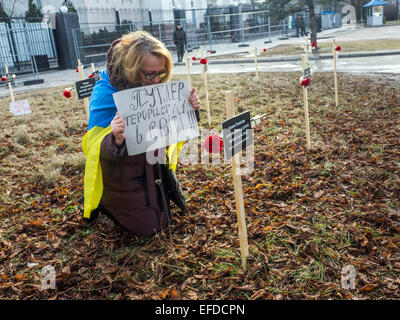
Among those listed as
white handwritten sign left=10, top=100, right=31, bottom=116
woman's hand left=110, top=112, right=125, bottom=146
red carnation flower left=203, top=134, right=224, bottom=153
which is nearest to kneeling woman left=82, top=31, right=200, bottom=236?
woman's hand left=110, top=112, right=125, bottom=146

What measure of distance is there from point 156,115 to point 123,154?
0.40m

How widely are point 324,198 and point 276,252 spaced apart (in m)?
1.02

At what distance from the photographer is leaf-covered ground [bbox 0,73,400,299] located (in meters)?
2.49

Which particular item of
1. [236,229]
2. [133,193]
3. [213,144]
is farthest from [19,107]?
[213,144]

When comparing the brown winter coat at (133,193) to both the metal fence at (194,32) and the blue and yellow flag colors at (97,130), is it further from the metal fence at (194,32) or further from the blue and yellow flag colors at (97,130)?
the metal fence at (194,32)

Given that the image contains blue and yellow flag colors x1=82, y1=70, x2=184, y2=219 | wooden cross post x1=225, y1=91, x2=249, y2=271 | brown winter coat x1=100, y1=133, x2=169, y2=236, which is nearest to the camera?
wooden cross post x1=225, y1=91, x2=249, y2=271

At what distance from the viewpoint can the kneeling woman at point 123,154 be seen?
8.67 ft

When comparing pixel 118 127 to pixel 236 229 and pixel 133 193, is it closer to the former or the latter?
pixel 133 193

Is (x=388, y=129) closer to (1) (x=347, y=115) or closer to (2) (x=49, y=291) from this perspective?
(1) (x=347, y=115)

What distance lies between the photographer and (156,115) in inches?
109

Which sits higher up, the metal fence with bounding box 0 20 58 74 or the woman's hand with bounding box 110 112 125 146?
the metal fence with bounding box 0 20 58 74

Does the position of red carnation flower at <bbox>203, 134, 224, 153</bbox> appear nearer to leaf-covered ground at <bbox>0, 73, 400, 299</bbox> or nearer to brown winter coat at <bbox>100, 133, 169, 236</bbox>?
brown winter coat at <bbox>100, 133, 169, 236</bbox>

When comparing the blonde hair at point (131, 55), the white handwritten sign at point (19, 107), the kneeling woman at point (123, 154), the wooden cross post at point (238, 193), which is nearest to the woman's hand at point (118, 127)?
the kneeling woman at point (123, 154)

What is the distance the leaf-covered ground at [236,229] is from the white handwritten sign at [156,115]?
811mm
